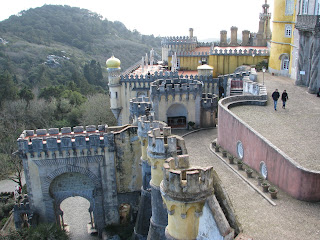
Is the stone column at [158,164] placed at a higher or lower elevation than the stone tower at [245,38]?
lower

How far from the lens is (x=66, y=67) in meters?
73.6

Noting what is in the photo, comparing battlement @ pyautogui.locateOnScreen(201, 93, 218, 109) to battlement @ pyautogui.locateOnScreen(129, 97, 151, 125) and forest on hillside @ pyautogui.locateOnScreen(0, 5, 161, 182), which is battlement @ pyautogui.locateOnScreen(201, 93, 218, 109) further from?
forest on hillside @ pyautogui.locateOnScreen(0, 5, 161, 182)

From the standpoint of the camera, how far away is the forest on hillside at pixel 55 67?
150 feet

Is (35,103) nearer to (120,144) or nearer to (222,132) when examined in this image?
(120,144)

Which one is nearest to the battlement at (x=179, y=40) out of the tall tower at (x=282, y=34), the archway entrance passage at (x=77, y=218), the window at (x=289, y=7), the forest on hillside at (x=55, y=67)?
the forest on hillside at (x=55, y=67)

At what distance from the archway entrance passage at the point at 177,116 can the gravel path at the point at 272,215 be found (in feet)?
36.5

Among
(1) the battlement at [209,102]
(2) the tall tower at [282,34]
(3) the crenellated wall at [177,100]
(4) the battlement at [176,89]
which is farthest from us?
(2) the tall tower at [282,34]

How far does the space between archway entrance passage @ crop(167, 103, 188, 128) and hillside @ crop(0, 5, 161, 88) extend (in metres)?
41.8

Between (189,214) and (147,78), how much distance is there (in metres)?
25.9

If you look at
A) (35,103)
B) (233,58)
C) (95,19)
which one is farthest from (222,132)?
(95,19)

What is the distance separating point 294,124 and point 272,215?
7676mm

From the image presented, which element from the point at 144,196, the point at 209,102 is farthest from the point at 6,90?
the point at 144,196

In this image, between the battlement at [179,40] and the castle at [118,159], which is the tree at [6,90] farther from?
the castle at [118,159]

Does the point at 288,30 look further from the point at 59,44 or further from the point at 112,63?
the point at 59,44
